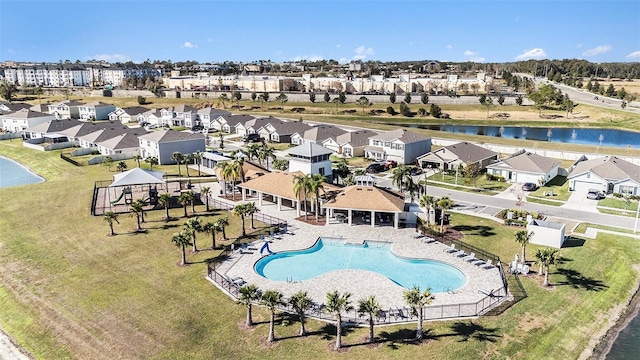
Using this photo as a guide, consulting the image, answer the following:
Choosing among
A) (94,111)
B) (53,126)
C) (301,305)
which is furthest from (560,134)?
(94,111)

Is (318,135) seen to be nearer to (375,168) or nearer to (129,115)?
(375,168)

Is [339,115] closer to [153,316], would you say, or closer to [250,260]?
[250,260]

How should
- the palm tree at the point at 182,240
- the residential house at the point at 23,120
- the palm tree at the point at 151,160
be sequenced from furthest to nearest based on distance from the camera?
the residential house at the point at 23,120
the palm tree at the point at 151,160
the palm tree at the point at 182,240

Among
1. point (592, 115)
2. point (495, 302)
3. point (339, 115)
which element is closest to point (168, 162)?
point (495, 302)

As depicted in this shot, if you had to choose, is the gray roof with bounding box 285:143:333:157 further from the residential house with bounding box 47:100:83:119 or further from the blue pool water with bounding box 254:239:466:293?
the residential house with bounding box 47:100:83:119

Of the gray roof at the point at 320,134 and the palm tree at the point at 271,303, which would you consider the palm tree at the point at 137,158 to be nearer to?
the gray roof at the point at 320,134

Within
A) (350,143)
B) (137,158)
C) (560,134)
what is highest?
(350,143)

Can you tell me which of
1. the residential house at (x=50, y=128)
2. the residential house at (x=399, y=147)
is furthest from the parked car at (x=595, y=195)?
the residential house at (x=50, y=128)
